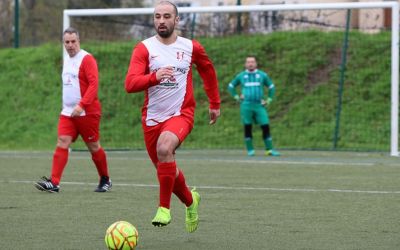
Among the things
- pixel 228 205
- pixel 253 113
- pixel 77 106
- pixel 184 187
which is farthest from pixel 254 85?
pixel 184 187

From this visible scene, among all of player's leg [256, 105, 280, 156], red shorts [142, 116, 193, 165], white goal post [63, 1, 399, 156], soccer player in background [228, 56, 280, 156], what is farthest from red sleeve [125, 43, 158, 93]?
soccer player in background [228, 56, 280, 156]

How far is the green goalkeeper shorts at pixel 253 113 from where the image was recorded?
65.7ft

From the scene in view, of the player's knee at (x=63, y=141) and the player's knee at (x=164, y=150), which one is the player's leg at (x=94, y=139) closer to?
the player's knee at (x=63, y=141)

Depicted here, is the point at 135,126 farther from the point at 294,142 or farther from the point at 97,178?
the point at 97,178

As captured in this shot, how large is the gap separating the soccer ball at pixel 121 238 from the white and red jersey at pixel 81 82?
16.1ft

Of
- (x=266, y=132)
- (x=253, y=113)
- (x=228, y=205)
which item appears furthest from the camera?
(x=253, y=113)

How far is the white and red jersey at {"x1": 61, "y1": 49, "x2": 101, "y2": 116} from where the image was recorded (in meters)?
12.2

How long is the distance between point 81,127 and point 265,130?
7.86 metres

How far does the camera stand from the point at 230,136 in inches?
917

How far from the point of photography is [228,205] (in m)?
10.6

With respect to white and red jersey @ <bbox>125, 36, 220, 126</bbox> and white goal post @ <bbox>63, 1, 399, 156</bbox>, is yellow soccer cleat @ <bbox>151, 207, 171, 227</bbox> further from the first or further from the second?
white goal post @ <bbox>63, 1, 399, 156</bbox>

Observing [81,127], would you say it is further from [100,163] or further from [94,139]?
[100,163]

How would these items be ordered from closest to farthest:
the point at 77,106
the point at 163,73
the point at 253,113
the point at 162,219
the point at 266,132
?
1. the point at 162,219
2. the point at 163,73
3. the point at 77,106
4. the point at 266,132
5. the point at 253,113

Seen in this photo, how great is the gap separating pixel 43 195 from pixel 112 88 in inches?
534
